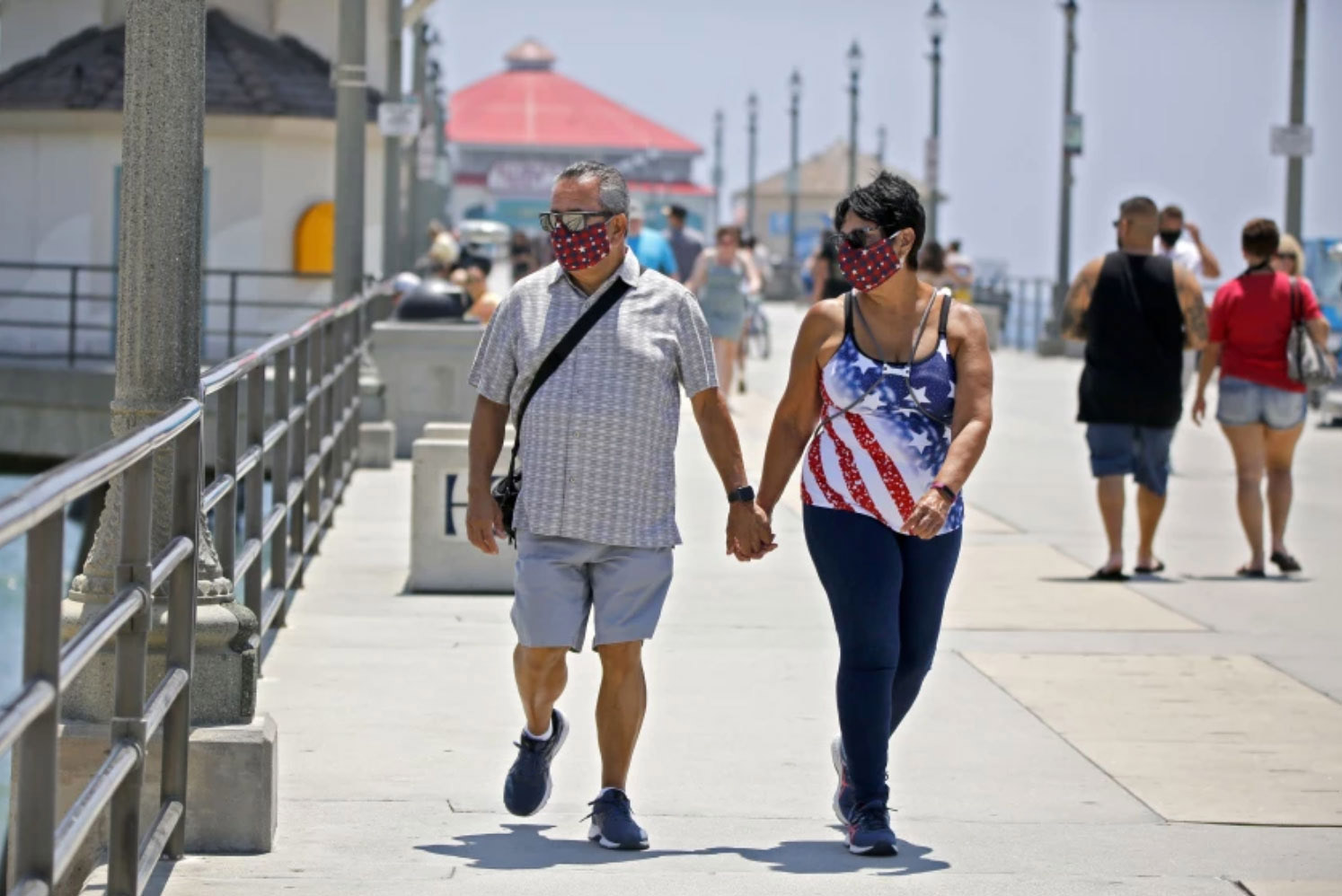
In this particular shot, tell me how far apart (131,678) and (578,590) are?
1545 millimetres

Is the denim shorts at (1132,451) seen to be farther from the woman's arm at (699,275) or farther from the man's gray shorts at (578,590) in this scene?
the woman's arm at (699,275)

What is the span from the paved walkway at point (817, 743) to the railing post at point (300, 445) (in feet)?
0.91

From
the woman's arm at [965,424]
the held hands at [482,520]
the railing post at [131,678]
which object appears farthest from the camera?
the held hands at [482,520]

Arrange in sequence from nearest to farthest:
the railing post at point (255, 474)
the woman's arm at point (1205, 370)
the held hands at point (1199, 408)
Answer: the railing post at point (255, 474)
the woman's arm at point (1205, 370)
the held hands at point (1199, 408)

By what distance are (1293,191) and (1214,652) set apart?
1656cm

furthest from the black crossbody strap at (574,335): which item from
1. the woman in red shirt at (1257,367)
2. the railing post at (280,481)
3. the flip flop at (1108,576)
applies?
the woman in red shirt at (1257,367)

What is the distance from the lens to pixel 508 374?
625 cm

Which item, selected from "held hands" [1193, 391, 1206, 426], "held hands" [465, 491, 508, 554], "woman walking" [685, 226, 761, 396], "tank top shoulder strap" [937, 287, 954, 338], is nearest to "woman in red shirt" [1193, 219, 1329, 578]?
"held hands" [1193, 391, 1206, 426]

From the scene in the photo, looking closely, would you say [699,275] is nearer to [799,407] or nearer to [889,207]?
[799,407]

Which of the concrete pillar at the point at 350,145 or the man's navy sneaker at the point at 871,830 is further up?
the concrete pillar at the point at 350,145

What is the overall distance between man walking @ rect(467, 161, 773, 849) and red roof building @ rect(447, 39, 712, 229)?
124811 mm

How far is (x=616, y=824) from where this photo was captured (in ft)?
20.2

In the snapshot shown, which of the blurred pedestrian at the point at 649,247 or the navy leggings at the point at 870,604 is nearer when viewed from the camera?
the navy leggings at the point at 870,604

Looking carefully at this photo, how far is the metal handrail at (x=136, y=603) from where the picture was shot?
12.5 ft
